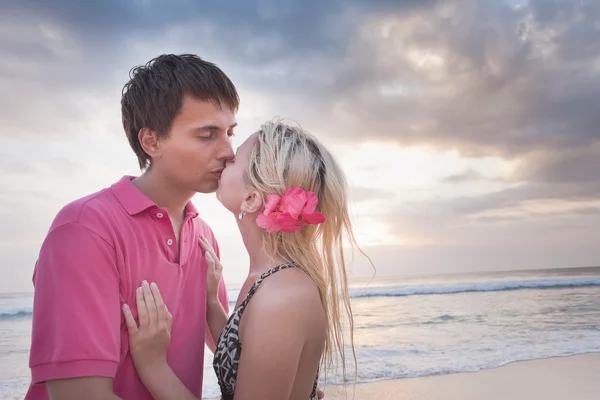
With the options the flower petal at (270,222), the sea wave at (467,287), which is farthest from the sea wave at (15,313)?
the flower petal at (270,222)

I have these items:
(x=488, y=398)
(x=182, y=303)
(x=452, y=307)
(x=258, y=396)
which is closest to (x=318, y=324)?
(x=258, y=396)

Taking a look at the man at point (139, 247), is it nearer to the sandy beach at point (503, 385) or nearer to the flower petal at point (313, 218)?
the flower petal at point (313, 218)

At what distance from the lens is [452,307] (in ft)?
52.1

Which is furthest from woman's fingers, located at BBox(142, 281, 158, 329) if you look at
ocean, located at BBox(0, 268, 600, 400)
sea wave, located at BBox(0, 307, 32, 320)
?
sea wave, located at BBox(0, 307, 32, 320)

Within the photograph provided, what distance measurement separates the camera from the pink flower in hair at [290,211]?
7.95 feet

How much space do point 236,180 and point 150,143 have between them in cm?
66

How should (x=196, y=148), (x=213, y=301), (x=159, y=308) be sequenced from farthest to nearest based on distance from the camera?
(x=213, y=301) → (x=196, y=148) → (x=159, y=308)

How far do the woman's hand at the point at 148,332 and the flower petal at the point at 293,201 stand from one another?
0.75 m

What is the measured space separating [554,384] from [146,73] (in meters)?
6.56

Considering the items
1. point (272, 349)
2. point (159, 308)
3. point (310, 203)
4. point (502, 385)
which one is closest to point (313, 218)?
point (310, 203)

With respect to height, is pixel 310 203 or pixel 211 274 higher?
pixel 310 203

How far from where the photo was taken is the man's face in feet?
9.71

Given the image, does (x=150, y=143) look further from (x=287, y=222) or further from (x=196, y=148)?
(x=287, y=222)

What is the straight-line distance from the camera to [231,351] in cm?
249
